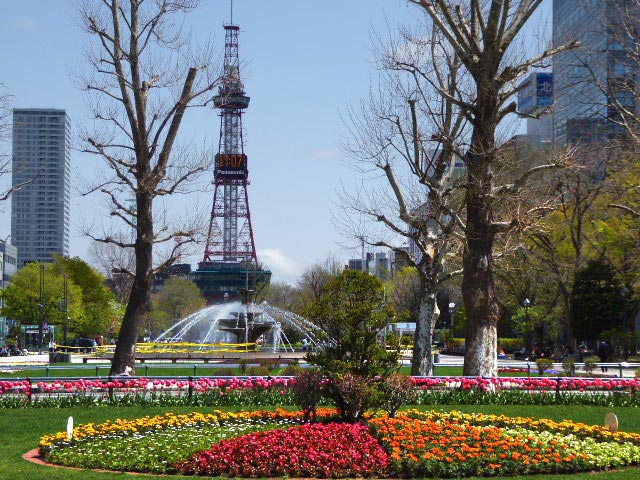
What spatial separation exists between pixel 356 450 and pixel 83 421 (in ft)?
24.5

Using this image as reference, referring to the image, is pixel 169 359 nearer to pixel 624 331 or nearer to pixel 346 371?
pixel 624 331

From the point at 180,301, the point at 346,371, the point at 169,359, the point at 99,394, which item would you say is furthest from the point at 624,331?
the point at 180,301

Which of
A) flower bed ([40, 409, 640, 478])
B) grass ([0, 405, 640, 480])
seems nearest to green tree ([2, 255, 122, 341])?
grass ([0, 405, 640, 480])

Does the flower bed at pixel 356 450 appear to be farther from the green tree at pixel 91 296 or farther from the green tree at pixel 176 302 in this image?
the green tree at pixel 176 302

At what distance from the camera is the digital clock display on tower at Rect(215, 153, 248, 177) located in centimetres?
14538

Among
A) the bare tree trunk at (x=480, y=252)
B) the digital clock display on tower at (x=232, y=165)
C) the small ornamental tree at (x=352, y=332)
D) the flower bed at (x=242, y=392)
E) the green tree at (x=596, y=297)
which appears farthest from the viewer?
the digital clock display on tower at (x=232, y=165)

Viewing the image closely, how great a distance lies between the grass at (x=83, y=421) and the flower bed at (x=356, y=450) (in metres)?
0.46

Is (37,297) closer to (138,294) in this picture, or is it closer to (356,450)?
(138,294)

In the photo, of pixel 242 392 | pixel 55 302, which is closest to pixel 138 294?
pixel 242 392

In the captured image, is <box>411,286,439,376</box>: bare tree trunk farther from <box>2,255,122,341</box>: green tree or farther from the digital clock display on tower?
the digital clock display on tower

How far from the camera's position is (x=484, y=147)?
72.8ft

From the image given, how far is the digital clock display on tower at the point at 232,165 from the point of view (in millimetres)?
145375

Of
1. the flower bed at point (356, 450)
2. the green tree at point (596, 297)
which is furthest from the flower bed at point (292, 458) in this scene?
the green tree at point (596, 297)

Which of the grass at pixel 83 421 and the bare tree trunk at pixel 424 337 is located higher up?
the bare tree trunk at pixel 424 337
